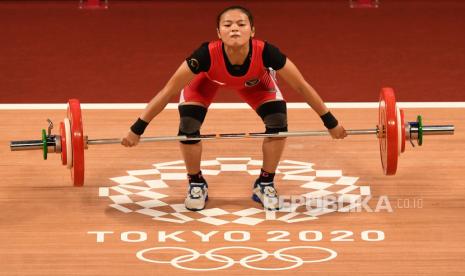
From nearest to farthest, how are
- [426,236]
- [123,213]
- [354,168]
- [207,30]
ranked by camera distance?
[426,236] < [123,213] < [354,168] < [207,30]

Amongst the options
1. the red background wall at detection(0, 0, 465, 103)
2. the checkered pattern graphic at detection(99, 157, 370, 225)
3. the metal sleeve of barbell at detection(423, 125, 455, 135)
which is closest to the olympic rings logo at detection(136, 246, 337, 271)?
the checkered pattern graphic at detection(99, 157, 370, 225)

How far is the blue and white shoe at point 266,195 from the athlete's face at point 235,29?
81 centimetres

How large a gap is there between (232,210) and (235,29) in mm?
936

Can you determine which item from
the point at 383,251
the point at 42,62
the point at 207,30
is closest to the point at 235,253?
the point at 383,251

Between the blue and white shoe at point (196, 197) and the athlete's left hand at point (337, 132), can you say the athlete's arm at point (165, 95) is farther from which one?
the athlete's left hand at point (337, 132)

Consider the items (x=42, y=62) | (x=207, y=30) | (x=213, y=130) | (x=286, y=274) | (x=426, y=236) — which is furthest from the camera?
(x=207, y=30)

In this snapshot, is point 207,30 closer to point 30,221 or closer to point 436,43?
point 436,43

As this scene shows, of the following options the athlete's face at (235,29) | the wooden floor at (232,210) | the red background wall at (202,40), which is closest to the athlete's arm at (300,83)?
the athlete's face at (235,29)

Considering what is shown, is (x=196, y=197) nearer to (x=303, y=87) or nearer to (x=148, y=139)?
(x=148, y=139)

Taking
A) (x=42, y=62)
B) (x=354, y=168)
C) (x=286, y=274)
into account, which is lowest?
(x=286, y=274)

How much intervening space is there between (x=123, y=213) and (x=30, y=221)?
1.52 feet

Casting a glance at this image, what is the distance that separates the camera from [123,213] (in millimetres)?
5934

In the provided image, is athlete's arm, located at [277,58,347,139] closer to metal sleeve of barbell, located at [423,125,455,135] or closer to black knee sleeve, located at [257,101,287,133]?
black knee sleeve, located at [257,101,287,133]

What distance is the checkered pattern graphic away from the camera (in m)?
5.89
